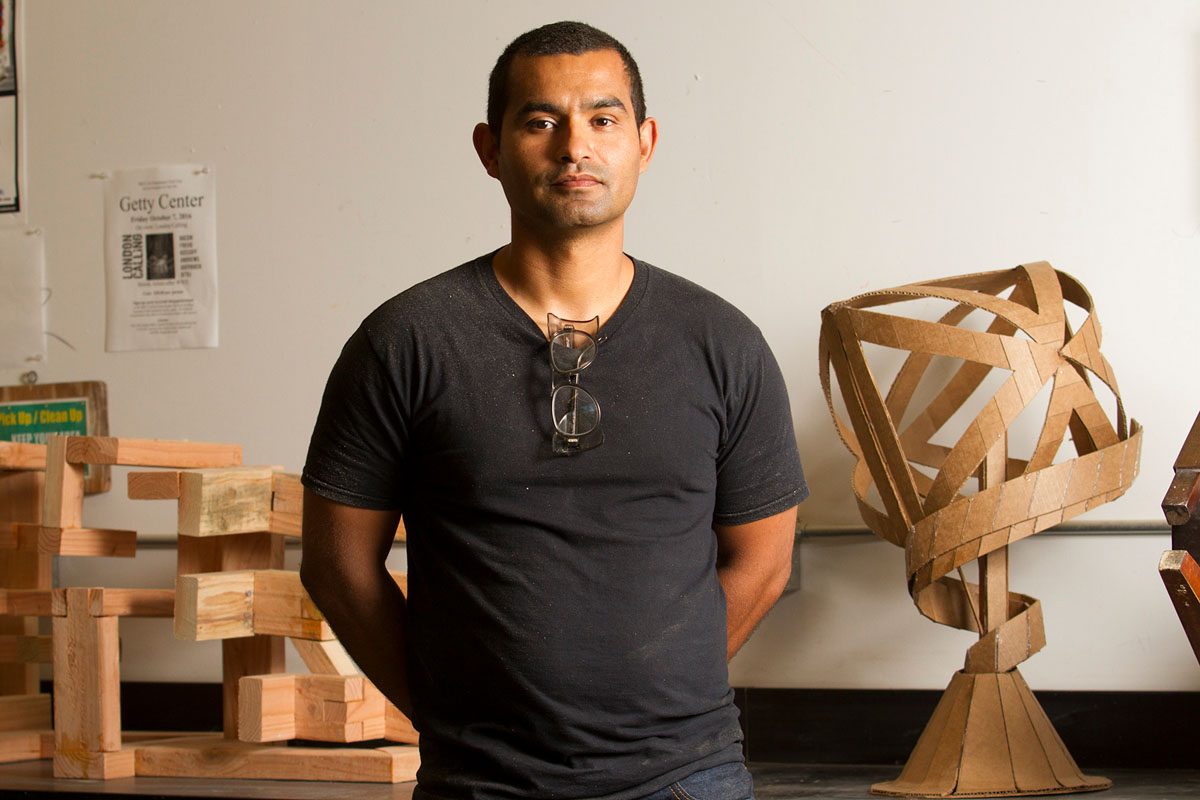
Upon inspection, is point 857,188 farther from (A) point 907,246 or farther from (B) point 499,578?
(B) point 499,578

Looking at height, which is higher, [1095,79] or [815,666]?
[1095,79]

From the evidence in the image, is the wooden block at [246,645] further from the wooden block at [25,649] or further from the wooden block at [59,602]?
the wooden block at [25,649]

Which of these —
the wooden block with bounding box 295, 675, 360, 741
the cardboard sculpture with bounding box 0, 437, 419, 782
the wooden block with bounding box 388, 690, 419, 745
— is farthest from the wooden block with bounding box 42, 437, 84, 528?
the wooden block with bounding box 388, 690, 419, 745

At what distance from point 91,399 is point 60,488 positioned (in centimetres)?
60

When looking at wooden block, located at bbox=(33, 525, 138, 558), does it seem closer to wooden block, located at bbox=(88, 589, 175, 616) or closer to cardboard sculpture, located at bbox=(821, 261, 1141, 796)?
wooden block, located at bbox=(88, 589, 175, 616)

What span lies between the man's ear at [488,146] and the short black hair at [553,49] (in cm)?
1

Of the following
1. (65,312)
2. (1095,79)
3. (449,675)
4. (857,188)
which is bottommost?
(449,675)

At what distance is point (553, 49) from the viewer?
4.83ft

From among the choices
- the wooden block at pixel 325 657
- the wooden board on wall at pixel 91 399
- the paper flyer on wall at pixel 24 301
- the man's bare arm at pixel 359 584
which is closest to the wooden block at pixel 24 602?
the wooden board on wall at pixel 91 399

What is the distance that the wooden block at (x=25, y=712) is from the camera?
2865mm

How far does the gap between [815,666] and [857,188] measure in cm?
96

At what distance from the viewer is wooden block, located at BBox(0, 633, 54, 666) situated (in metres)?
2.81

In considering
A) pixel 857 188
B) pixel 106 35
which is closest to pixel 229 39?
pixel 106 35

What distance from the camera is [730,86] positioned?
280 cm
